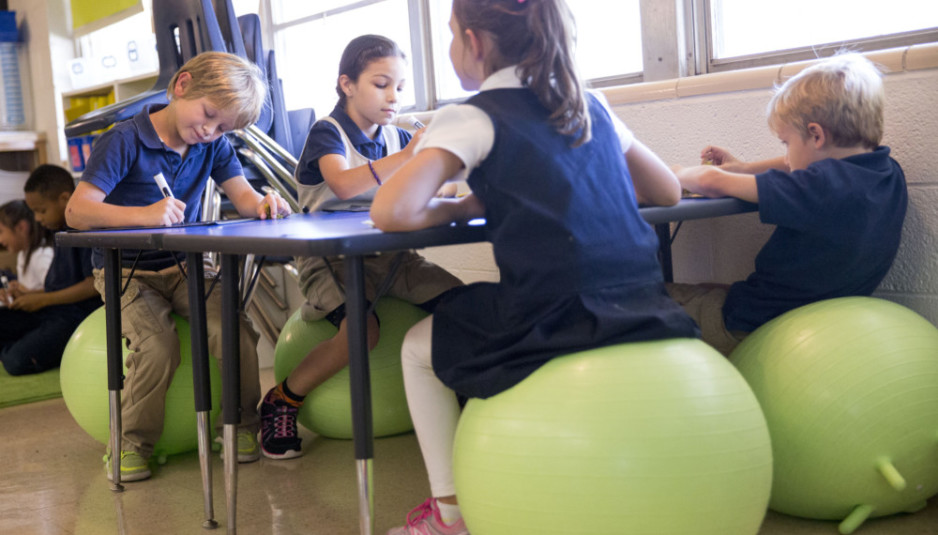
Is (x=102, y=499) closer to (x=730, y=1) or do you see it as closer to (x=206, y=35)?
(x=206, y=35)

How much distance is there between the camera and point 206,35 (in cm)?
A: 313

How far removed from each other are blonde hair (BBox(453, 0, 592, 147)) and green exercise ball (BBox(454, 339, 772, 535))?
363 millimetres

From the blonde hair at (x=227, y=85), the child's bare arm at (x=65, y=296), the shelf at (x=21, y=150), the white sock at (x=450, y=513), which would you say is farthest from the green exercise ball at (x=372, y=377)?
the shelf at (x=21, y=150)

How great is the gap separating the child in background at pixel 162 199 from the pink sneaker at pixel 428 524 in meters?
0.78

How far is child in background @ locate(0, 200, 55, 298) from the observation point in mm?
3727

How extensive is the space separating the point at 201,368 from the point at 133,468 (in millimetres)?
509

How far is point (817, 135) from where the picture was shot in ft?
6.05

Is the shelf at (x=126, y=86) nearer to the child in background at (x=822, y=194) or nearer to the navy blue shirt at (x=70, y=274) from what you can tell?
the navy blue shirt at (x=70, y=274)

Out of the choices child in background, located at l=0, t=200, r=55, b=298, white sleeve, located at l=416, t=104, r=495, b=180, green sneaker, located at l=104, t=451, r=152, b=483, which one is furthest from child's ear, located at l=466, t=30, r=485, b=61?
child in background, located at l=0, t=200, r=55, b=298

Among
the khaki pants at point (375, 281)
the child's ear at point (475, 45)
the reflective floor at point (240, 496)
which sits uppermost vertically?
the child's ear at point (475, 45)

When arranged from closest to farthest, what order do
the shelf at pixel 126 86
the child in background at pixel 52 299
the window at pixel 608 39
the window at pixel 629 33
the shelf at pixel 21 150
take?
the window at pixel 629 33
the window at pixel 608 39
the child in background at pixel 52 299
the shelf at pixel 126 86
the shelf at pixel 21 150

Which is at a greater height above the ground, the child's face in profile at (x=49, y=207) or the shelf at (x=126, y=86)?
the shelf at (x=126, y=86)

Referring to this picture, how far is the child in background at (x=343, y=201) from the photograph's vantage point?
2.21m

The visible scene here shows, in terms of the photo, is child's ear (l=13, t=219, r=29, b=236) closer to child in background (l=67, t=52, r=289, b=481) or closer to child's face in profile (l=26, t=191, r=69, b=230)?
child's face in profile (l=26, t=191, r=69, b=230)
